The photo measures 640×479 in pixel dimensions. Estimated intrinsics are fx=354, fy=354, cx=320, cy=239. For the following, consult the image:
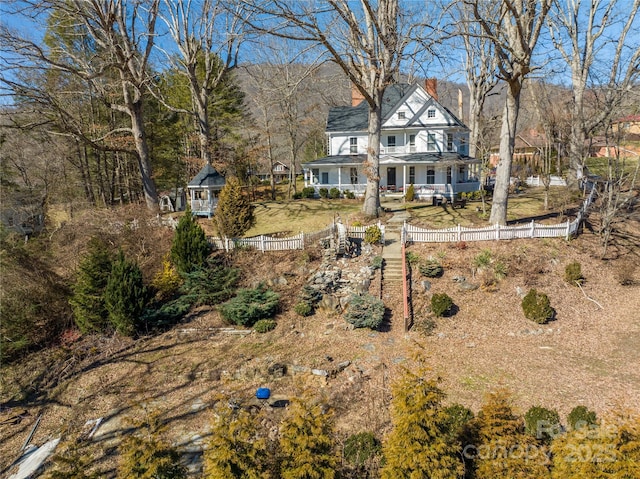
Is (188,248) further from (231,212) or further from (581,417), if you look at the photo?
Result: (581,417)

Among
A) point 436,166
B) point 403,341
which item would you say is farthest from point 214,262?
point 436,166

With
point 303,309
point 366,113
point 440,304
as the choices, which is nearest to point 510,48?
point 440,304

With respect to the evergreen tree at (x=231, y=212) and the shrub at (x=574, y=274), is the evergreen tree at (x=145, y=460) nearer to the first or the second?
the evergreen tree at (x=231, y=212)

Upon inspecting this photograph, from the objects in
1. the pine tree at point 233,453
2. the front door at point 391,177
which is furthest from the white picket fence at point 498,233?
the front door at point 391,177

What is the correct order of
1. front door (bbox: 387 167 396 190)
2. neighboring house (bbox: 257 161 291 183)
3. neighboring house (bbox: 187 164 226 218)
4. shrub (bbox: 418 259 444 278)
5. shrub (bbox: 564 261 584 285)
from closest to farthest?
1. shrub (bbox: 564 261 584 285)
2. shrub (bbox: 418 259 444 278)
3. neighboring house (bbox: 187 164 226 218)
4. front door (bbox: 387 167 396 190)
5. neighboring house (bbox: 257 161 291 183)

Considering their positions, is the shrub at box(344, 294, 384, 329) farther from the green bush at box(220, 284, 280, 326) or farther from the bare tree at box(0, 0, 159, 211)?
the bare tree at box(0, 0, 159, 211)

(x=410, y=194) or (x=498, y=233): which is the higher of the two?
(x=410, y=194)

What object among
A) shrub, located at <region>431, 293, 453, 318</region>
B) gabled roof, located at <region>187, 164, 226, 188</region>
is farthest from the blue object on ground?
gabled roof, located at <region>187, 164, 226, 188</region>

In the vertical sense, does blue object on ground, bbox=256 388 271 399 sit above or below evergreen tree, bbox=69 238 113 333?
below
